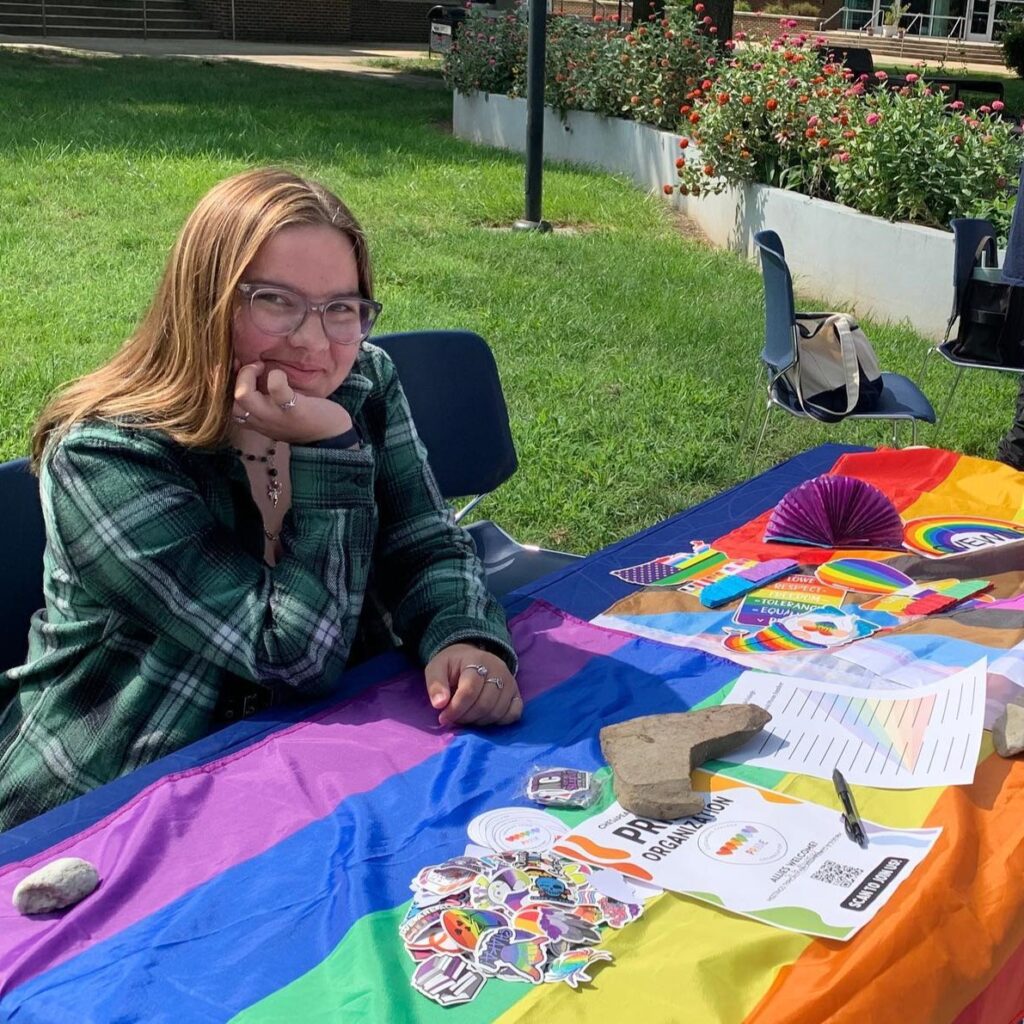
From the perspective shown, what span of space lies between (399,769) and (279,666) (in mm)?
246

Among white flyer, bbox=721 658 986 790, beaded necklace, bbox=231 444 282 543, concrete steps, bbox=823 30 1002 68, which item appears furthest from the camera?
concrete steps, bbox=823 30 1002 68

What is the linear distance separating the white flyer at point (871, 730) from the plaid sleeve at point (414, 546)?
479 mm

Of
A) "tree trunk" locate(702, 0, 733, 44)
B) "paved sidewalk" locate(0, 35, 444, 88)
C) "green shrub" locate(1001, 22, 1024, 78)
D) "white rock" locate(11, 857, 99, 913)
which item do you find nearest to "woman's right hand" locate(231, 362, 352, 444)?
"white rock" locate(11, 857, 99, 913)

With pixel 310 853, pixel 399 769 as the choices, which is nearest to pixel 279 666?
pixel 399 769

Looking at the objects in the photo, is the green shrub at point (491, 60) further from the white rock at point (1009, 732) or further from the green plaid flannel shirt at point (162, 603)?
the white rock at point (1009, 732)

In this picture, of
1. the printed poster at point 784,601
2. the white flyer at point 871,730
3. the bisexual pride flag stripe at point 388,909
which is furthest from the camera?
the printed poster at point 784,601

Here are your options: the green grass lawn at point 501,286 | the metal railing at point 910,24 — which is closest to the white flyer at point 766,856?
the green grass lawn at point 501,286

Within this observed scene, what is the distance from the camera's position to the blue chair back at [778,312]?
182 inches

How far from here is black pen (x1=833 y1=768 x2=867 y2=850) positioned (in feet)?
5.14

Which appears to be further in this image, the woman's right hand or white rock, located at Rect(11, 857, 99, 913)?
the woman's right hand

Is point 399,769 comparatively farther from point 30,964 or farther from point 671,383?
point 671,383

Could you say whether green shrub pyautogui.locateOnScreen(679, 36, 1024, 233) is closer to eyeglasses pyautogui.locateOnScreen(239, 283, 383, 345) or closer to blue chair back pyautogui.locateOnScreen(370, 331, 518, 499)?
blue chair back pyautogui.locateOnScreen(370, 331, 518, 499)

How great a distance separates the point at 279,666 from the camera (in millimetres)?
1865

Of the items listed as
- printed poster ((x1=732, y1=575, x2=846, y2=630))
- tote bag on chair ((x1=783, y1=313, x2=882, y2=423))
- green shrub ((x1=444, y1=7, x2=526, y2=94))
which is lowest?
tote bag on chair ((x1=783, y1=313, x2=882, y2=423))
